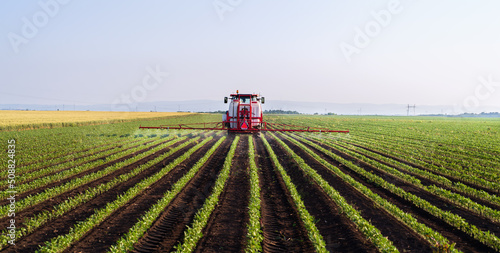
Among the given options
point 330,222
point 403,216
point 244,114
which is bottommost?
point 330,222

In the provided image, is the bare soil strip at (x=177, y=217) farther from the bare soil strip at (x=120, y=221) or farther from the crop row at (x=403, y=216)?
the crop row at (x=403, y=216)

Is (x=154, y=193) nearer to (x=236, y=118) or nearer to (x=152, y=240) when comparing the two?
(x=152, y=240)

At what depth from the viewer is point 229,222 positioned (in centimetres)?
720

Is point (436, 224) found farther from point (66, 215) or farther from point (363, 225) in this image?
point (66, 215)

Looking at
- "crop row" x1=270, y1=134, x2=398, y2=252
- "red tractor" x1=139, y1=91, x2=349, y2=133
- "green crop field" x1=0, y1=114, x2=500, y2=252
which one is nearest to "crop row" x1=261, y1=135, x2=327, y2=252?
"green crop field" x1=0, y1=114, x2=500, y2=252

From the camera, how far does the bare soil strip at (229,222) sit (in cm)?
600

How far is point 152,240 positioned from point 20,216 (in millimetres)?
3910

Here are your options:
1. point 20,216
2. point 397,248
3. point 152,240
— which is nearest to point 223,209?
point 152,240

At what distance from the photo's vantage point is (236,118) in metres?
22.2

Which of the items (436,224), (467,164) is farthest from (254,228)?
(467,164)

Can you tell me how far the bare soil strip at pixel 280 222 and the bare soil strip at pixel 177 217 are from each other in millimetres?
1882

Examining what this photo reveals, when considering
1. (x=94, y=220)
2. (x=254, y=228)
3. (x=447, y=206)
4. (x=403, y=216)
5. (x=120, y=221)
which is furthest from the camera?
(x=447, y=206)

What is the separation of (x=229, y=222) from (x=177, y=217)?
1.37 metres

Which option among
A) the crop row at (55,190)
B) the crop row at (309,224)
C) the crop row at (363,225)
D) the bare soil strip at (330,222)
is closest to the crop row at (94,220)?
the crop row at (55,190)
